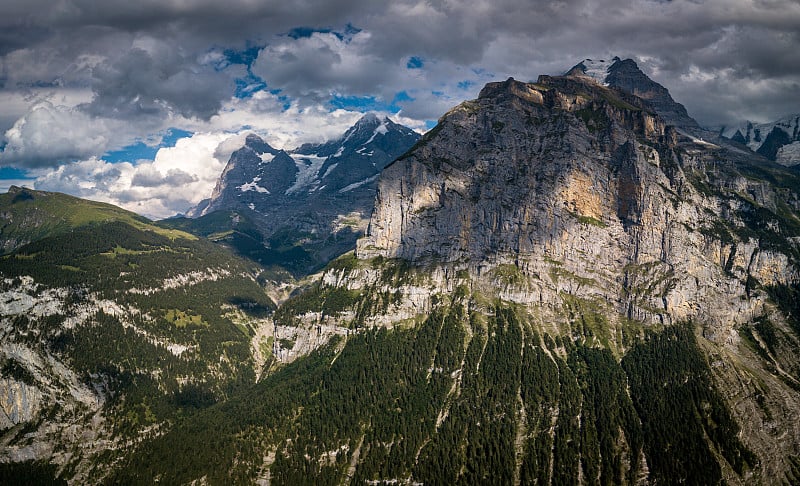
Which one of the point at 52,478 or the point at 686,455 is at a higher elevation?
the point at 686,455

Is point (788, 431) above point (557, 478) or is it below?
above

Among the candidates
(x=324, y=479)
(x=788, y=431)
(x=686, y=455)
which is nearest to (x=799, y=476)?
(x=788, y=431)

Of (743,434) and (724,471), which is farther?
(743,434)

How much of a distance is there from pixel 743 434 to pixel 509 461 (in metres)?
87.1

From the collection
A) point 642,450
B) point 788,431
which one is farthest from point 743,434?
point 642,450

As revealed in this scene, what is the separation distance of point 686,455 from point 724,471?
1223 centimetres

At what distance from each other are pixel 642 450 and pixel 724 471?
85.4ft

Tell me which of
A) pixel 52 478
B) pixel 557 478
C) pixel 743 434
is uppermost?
pixel 743 434

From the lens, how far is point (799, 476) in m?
185

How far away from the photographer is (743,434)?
19925cm

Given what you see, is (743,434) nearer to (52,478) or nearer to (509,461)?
(509,461)

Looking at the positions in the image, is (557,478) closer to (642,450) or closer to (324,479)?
(642,450)

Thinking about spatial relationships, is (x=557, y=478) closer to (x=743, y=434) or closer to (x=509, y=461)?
(x=509, y=461)

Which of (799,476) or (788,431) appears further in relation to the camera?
(788,431)
